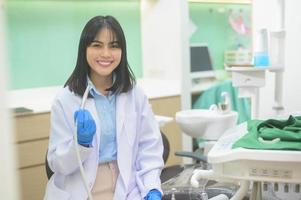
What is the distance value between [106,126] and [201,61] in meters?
2.26

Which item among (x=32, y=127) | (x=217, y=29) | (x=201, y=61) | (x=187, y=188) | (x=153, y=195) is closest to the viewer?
(x=153, y=195)

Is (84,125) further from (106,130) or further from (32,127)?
(32,127)

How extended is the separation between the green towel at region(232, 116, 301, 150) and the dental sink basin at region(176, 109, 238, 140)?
0.92m

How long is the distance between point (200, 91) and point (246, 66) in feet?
4.45

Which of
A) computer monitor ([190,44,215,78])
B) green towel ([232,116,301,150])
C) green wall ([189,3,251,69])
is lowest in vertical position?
green towel ([232,116,301,150])

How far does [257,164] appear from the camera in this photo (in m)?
1.05

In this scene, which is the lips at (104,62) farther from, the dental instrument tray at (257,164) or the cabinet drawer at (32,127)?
the cabinet drawer at (32,127)

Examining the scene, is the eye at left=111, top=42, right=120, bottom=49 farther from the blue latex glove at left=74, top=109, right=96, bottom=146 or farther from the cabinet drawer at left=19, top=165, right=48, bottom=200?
the cabinet drawer at left=19, top=165, right=48, bottom=200

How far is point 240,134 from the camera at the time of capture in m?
Result: 1.26

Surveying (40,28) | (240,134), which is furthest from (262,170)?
(40,28)

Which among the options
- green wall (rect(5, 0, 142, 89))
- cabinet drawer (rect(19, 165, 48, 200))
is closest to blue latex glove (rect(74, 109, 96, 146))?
cabinet drawer (rect(19, 165, 48, 200))

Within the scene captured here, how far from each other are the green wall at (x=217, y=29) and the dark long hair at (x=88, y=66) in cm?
233

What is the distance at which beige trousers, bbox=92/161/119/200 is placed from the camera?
1.47 m

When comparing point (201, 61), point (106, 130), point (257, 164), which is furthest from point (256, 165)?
point (201, 61)
